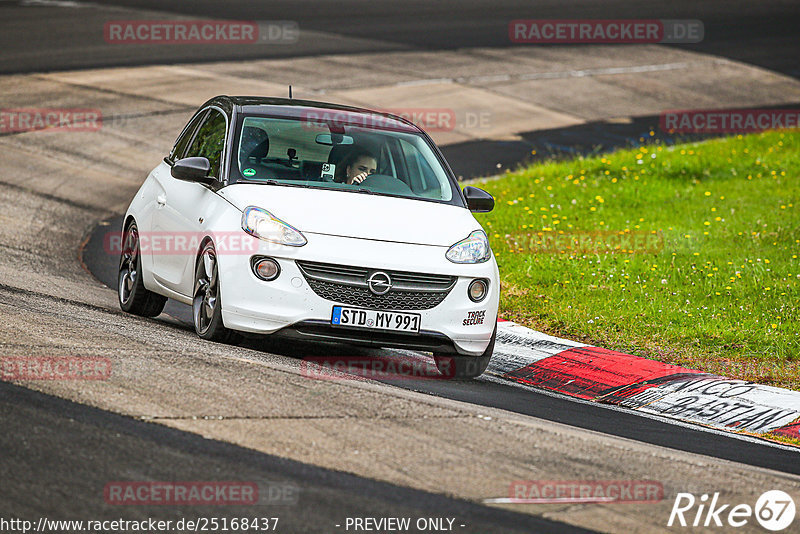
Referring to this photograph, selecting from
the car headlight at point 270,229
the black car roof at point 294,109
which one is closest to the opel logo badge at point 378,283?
the car headlight at point 270,229

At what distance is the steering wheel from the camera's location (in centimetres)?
868

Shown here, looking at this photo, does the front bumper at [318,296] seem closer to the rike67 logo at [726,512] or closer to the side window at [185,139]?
the side window at [185,139]

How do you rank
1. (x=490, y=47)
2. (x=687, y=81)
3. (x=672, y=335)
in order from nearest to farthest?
1. (x=672, y=335)
2. (x=687, y=81)
3. (x=490, y=47)

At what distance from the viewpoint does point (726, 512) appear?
5453mm

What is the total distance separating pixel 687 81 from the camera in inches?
1069

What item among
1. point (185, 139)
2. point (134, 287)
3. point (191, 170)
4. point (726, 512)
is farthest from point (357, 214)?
point (726, 512)

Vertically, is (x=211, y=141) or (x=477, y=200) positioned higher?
(x=211, y=141)

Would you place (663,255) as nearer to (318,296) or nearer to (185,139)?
(185,139)

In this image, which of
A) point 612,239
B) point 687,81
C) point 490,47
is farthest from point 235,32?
point 612,239

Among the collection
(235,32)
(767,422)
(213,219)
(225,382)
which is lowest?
(767,422)

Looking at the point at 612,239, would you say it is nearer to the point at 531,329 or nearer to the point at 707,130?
the point at 531,329

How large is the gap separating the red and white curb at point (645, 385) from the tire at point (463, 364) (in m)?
0.46

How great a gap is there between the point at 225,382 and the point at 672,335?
4521 millimetres

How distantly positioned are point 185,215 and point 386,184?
1483 millimetres
